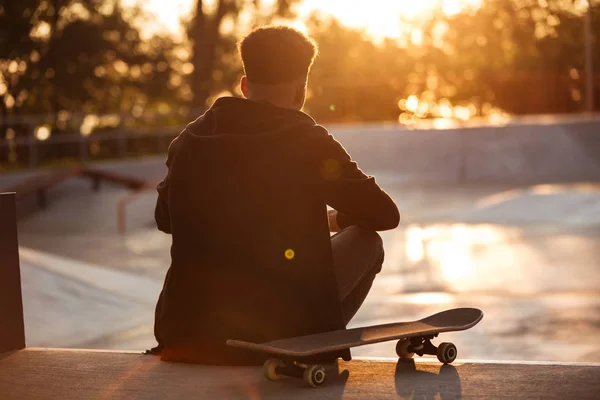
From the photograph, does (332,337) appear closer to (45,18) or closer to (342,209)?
(342,209)

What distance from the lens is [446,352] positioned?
3775 millimetres

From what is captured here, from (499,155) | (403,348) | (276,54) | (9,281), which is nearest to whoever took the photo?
(276,54)

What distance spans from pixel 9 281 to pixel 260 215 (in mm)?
1394

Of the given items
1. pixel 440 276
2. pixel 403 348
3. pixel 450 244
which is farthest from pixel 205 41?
pixel 403 348

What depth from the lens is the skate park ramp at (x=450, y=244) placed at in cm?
812

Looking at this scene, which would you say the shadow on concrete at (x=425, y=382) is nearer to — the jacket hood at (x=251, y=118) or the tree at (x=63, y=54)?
the jacket hood at (x=251, y=118)

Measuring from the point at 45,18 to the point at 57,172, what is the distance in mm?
10953

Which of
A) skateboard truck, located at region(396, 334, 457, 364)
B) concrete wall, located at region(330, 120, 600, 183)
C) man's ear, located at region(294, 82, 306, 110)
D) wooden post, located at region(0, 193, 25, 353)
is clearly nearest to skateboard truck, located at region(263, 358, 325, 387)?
skateboard truck, located at region(396, 334, 457, 364)

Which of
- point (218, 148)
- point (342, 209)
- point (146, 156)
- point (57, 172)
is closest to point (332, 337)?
point (342, 209)

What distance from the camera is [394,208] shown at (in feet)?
11.7

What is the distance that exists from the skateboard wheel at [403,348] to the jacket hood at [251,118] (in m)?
0.86

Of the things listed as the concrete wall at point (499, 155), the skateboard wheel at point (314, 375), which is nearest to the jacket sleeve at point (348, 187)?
the skateboard wheel at point (314, 375)

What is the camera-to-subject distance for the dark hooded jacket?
3520 mm

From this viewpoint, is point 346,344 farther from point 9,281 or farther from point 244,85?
point 9,281
